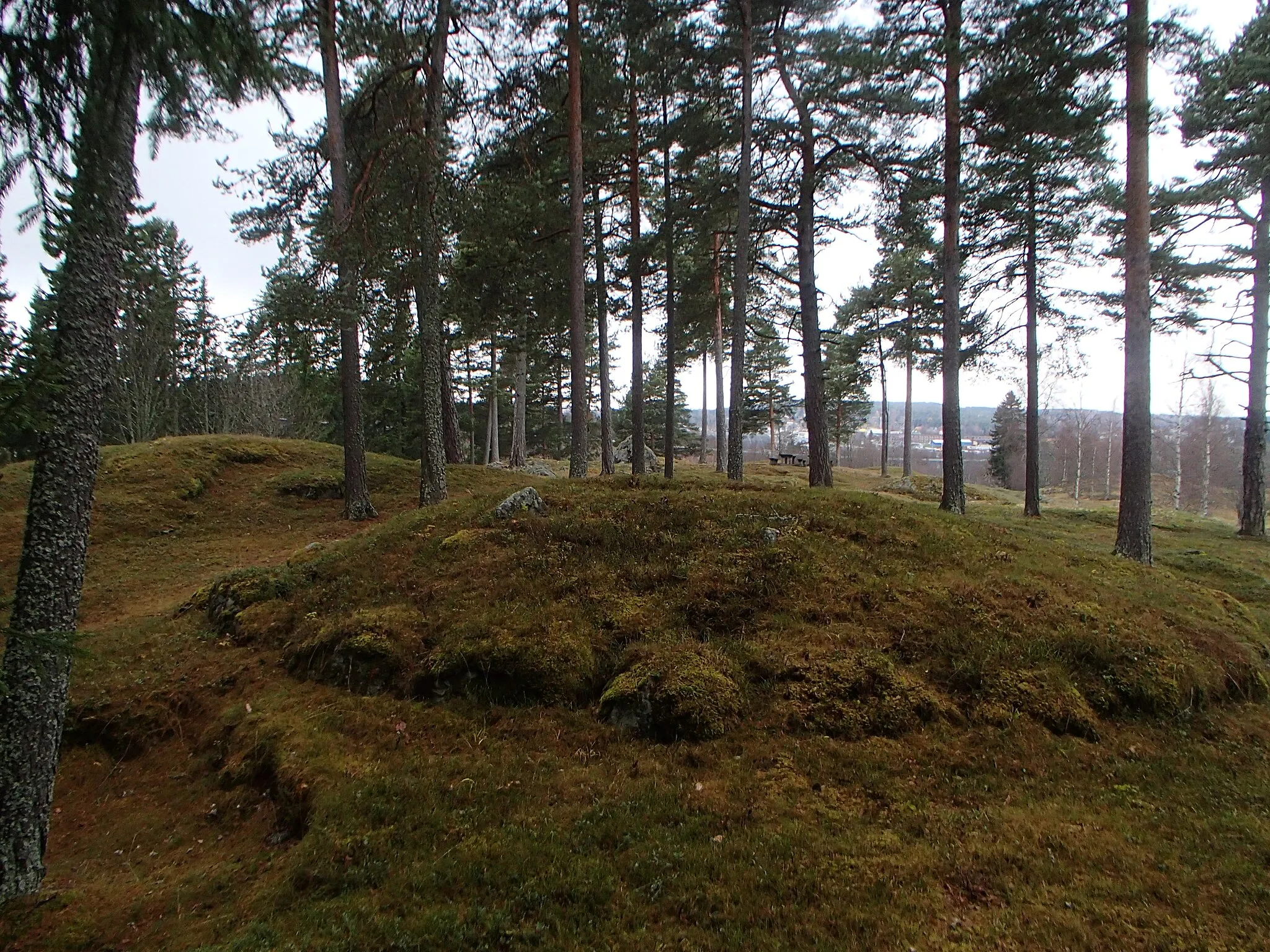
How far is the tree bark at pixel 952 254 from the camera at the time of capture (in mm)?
10875

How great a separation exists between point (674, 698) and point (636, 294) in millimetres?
15331

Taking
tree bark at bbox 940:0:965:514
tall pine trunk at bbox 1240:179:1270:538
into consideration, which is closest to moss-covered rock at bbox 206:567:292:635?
tree bark at bbox 940:0:965:514

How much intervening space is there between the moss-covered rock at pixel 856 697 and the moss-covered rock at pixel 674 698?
0.54 m

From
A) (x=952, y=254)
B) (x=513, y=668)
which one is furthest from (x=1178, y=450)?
(x=513, y=668)

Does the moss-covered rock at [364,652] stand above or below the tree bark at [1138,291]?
below

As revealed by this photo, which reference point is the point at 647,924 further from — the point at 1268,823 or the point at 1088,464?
the point at 1088,464

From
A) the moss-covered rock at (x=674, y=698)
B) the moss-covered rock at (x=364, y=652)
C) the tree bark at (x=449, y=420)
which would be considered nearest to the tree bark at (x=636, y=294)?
the tree bark at (x=449, y=420)

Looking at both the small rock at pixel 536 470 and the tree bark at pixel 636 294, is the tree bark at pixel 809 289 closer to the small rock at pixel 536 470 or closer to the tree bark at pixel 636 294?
the tree bark at pixel 636 294

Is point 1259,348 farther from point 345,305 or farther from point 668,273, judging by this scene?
point 345,305

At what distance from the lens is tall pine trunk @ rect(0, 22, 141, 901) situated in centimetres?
378

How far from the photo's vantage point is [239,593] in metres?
7.69

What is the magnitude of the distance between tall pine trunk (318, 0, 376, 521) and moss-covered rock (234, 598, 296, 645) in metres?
5.29

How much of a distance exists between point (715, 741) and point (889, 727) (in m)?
1.42

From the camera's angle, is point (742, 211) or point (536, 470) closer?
point (742, 211)
